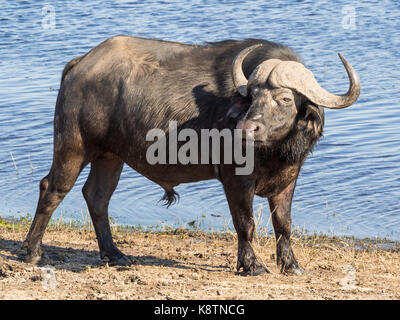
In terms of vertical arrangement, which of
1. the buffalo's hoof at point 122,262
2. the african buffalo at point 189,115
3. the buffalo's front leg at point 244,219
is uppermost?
the african buffalo at point 189,115

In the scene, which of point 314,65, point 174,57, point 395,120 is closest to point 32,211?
point 174,57

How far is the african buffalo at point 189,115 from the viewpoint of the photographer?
5.39 metres

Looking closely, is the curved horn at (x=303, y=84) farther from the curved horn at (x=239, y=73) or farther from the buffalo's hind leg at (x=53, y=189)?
the buffalo's hind leg at (x=53, y=189)

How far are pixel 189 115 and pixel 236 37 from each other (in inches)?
358

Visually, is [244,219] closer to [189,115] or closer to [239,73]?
[189,115]

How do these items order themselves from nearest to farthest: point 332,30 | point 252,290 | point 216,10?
point 252,290, point 332,30, point 216,10

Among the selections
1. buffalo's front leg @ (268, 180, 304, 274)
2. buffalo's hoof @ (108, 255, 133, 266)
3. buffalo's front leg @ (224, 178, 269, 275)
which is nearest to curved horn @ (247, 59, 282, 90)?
buffalo's front leg @ (224, 178, 269, 275)

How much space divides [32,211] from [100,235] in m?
2.31

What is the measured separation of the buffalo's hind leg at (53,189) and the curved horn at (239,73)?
57.8 inches

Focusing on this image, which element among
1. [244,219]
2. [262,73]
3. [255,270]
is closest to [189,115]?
[262,73]

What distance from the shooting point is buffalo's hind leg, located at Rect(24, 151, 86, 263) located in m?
6.12

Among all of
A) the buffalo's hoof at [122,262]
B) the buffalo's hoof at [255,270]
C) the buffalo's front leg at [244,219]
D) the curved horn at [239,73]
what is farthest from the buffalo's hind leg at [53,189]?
the buffalo's hoof at [255,270]

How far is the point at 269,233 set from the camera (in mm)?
7777

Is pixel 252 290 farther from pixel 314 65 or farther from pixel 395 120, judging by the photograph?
pixel 314 65
